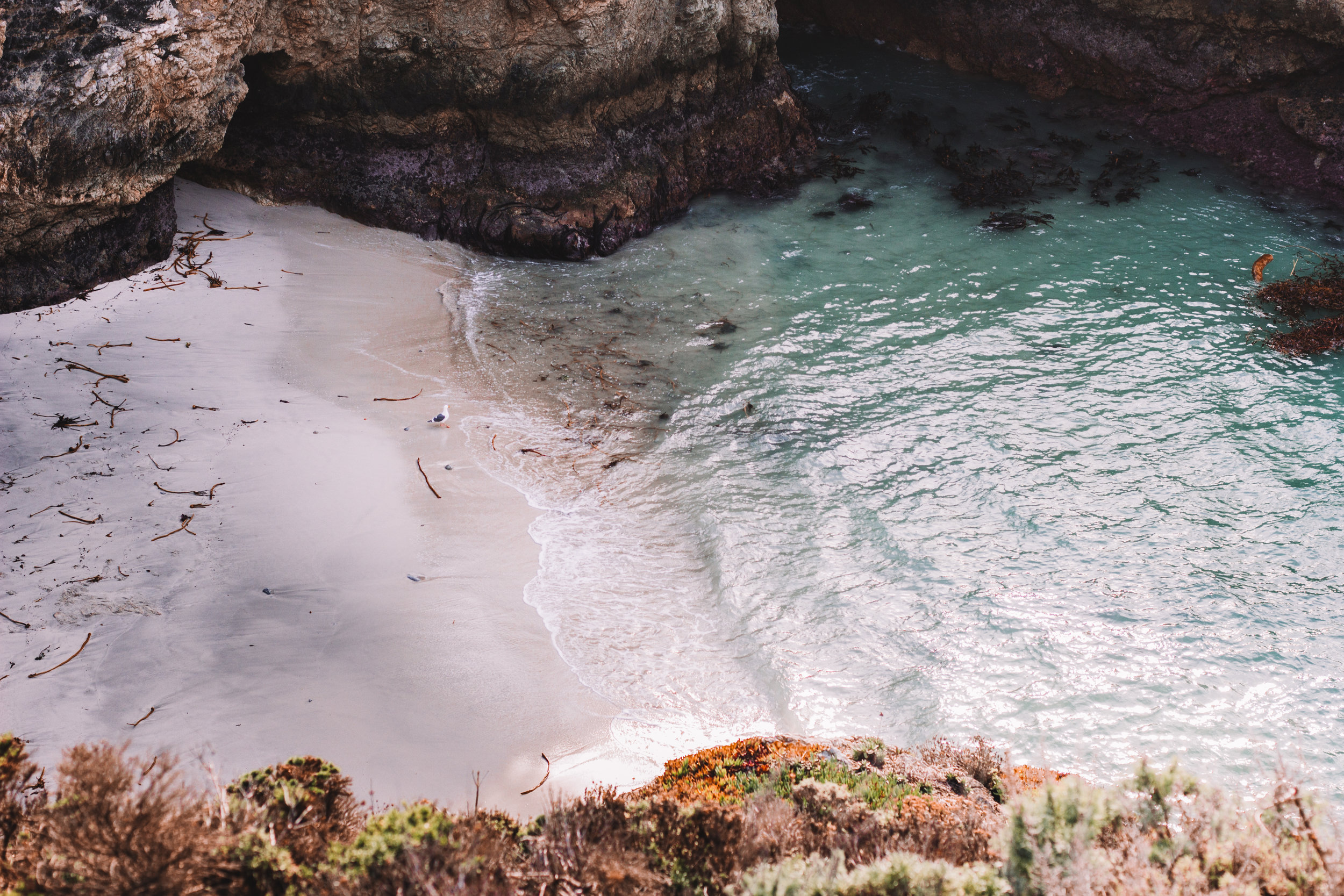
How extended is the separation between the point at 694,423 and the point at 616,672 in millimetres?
3272

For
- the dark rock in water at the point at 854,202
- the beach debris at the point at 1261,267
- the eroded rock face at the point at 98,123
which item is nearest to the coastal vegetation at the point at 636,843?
the eroded rock face at the point at 98,123

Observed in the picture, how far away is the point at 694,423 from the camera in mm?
7887

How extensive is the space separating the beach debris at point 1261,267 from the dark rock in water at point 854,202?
523 cm

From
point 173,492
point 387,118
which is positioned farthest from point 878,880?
point 387,118

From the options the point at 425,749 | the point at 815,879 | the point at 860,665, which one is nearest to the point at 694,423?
the point at 860,665

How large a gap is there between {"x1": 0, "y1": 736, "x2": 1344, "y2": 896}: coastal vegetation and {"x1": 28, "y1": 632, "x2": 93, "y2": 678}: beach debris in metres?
1.08

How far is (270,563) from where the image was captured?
5363mm

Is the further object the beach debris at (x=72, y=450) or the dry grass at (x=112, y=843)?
the beach debris at (x=72, y=450)

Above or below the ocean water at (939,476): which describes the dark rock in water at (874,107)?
above

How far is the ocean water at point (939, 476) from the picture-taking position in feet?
16.9

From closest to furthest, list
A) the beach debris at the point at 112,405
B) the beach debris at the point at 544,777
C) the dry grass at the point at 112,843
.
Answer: the dry grass at the point at 112,843
the beach debris at the point at 544,777
the beach debris at the point at 112,405

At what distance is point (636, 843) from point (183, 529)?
419 centimetres

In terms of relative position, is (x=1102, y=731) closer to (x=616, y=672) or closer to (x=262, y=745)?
(x=616, y=672)

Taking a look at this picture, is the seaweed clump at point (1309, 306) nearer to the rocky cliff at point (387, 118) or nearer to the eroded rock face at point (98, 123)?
the rocky cliff at point (387, 118)
